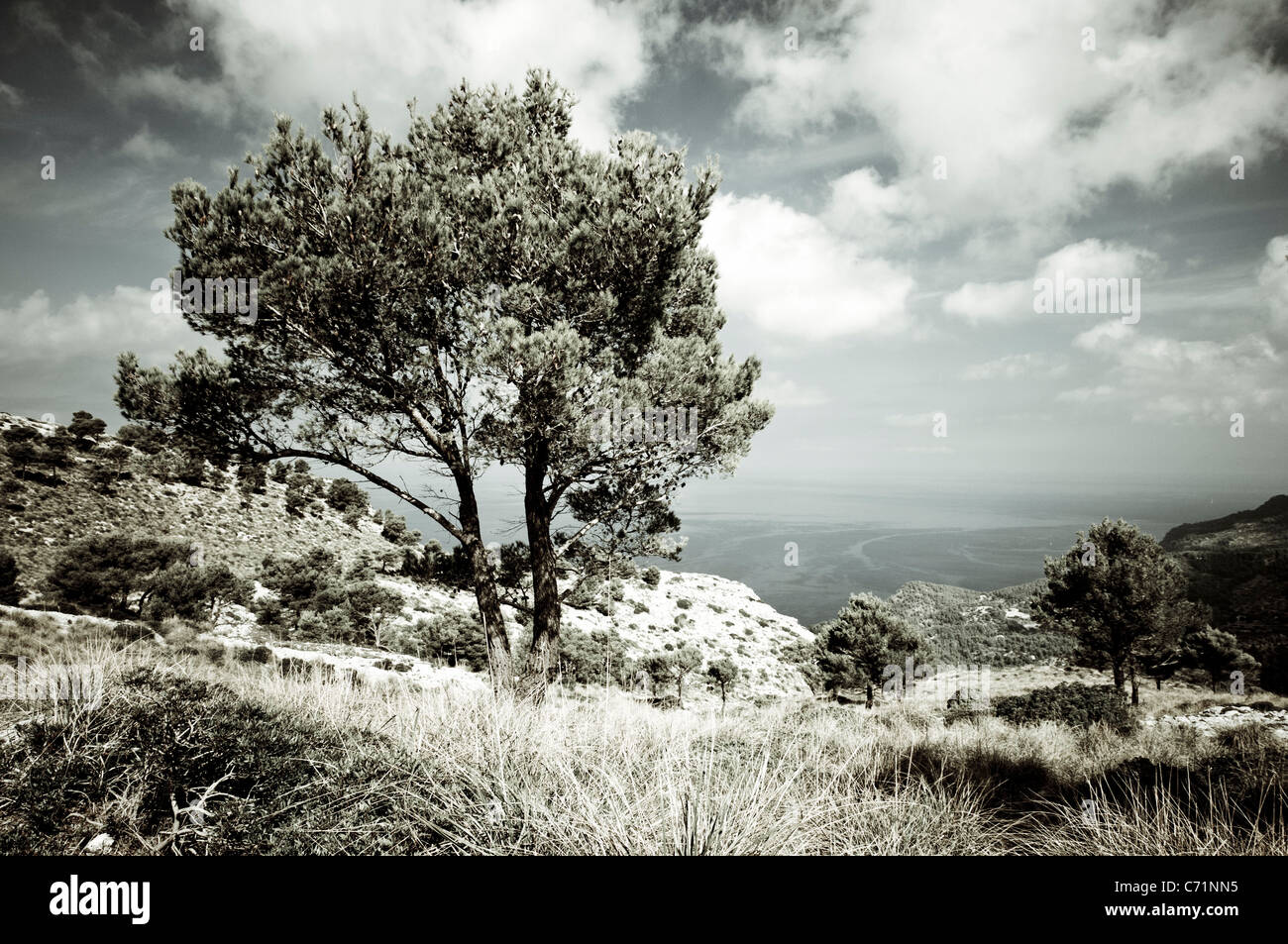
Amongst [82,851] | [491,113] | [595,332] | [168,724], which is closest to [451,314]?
[595,332]

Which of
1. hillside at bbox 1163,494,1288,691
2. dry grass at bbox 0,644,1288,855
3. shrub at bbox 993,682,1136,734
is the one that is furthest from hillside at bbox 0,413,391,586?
hillside at bbox 1163,494,1288,691

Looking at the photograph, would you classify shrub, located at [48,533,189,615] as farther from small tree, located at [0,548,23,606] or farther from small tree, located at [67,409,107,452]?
small tree, located at [67,409,107,452]

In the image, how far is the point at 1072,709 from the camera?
1167 cm

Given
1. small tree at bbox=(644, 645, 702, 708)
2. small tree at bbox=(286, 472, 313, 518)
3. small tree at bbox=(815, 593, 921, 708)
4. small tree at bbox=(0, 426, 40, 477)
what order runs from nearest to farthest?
small tree at bbox=(0, 426, 40, 477), small tree at bbox=(815, 593, 921, 708), small tree at bbox=(644, 645, 702, 708), small tree at bbox=(286, 472, 313, 518)

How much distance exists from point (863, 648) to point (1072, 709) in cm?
1746

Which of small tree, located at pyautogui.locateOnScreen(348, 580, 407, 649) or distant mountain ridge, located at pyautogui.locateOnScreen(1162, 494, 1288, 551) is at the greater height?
small tree, located at pyautogui.locateOnScreen(348, 580, 407, 649)

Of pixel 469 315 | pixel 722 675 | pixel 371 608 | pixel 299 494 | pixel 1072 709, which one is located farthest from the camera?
pixel 299 494

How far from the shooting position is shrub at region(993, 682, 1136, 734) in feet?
35.6

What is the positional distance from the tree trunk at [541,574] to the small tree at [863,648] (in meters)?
25.8

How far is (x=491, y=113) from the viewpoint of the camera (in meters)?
6.96

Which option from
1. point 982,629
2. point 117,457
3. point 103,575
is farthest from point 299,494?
point 982,629

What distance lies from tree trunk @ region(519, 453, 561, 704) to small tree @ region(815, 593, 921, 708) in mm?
25797

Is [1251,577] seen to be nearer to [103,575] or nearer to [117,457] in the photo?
[103,575]
